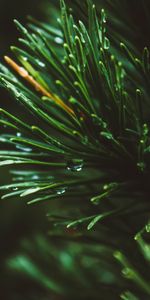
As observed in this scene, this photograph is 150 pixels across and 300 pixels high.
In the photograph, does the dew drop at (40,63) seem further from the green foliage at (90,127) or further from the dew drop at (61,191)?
the dew drop at (61,191)

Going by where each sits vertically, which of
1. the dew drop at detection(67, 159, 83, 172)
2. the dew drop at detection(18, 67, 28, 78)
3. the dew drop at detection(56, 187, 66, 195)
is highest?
the dew drop at detection(18, 67, 28, 78)

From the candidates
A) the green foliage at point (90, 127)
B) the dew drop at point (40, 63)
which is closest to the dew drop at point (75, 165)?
the green foliage at point (90, 127)

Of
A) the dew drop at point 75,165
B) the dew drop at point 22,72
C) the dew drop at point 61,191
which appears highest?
the dew drop at point 22,72

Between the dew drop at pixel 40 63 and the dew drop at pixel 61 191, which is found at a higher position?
the dew drop at pixel 40 63

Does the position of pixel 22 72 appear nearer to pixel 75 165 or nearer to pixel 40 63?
pixel 40 63

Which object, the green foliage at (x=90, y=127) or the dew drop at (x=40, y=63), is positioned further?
the dew drop at (x=40, y=63)

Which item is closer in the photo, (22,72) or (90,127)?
(90,127)

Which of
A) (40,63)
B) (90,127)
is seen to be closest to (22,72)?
(40,63)

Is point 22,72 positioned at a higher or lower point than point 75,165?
higher

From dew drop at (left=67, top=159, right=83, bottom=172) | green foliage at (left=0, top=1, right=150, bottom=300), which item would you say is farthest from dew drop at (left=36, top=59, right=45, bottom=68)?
dew drop at (left=67, top=159, right=83, bottom=172)

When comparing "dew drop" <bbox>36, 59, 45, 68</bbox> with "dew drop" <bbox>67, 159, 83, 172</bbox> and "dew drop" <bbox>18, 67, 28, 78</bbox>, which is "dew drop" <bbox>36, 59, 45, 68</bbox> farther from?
"dew drop" <bbox>67, 159, 83, 172</bbox>

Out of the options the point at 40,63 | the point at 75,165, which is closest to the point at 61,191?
the point at 75,165

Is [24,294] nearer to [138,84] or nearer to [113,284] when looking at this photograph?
[113,284]

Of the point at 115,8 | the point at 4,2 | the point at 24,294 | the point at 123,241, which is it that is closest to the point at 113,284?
the point at 123,241
